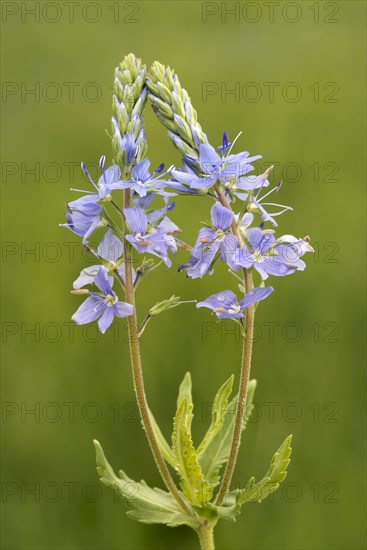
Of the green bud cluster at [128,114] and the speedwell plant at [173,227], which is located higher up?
the green bud cluster at [128,114]

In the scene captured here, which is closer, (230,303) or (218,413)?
(230,303)

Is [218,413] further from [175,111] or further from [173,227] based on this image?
[175,111]

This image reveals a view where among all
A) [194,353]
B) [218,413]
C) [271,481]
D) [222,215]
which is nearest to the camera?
[222,215]

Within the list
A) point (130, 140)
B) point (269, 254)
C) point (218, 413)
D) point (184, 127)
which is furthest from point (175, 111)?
point (218, 413)

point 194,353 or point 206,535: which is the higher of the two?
point 194,353

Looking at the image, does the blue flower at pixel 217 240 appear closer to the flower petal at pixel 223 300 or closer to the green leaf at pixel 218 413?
the flower petal at pixel 223 300

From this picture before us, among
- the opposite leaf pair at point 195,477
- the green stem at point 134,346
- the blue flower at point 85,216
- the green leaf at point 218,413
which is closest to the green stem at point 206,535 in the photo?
the opposite leaf pair at point 195,477
